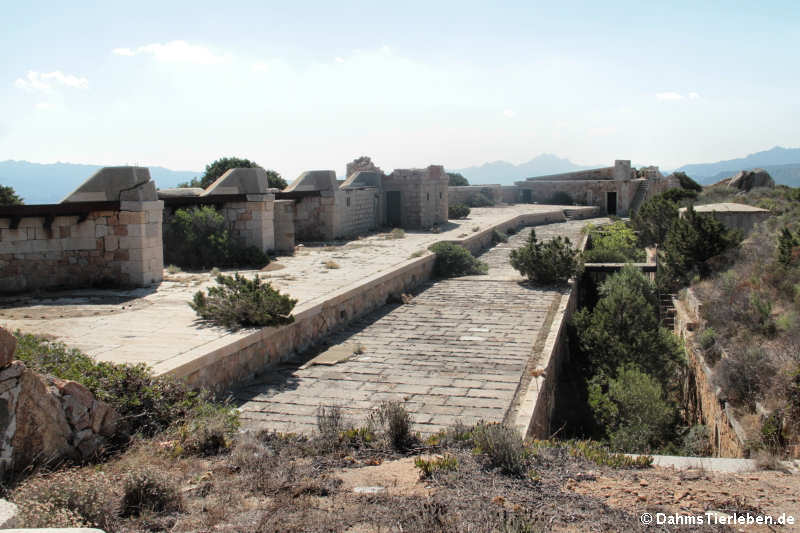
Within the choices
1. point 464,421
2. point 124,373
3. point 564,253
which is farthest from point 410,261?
point 124,373

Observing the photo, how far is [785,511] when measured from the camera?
3.91m

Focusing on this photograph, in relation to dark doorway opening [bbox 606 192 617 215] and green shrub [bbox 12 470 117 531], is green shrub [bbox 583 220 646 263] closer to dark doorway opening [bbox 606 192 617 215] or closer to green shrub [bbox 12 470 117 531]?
dark doorway opening [bbox 606 192 617 215]

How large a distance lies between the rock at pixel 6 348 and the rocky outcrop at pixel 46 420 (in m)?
0.01

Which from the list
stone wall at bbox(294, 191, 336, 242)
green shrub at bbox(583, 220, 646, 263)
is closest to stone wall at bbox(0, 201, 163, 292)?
stone wall at bbox(294, 191, 336, 242)

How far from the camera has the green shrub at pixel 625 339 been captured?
10.7 meters

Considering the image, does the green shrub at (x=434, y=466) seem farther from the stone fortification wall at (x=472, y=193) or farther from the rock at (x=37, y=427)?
the stone fortification wall at (x=472, y=193)

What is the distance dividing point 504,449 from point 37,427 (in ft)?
10.1

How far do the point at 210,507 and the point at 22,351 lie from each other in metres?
2.35

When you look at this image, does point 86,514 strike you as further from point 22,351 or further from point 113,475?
point 22,351

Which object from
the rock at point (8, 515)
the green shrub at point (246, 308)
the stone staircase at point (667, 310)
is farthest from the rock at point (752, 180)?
the rock at point (8, 515)

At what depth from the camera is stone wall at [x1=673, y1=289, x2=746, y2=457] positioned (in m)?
8.19

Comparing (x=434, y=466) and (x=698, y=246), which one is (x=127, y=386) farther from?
(x=698, y=246)

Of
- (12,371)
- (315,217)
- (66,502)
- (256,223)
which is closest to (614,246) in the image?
(315,217)

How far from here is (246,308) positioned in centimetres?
792
